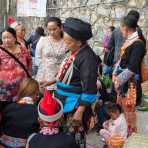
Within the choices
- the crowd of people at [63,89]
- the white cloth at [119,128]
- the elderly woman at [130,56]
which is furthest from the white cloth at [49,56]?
the white cloth at [119,128]

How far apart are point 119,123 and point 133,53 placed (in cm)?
86

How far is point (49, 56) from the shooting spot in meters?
6.67

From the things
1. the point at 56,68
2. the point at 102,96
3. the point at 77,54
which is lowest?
the point at 102,96

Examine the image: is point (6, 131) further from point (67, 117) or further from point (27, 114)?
point (67, 117)

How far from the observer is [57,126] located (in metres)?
4.34

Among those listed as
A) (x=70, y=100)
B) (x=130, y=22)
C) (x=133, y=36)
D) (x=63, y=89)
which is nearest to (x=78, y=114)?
(x=70, y=100)

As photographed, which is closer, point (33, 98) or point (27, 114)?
point (27, 114)

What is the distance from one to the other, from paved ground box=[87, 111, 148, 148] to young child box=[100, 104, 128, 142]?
0.62 m

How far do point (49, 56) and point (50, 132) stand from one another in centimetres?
254

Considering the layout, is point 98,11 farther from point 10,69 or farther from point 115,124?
point 115,124

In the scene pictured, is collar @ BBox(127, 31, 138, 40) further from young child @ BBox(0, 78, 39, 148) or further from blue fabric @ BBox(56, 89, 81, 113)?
young child @ BBox(0, 78, 39, 148)

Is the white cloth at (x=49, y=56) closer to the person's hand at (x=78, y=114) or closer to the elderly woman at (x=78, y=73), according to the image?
the elderly woman at (x=78, y=73)

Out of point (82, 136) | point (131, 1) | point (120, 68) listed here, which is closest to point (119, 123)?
point (120, 68)

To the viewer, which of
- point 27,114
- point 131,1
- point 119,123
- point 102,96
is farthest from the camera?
point 131,1
